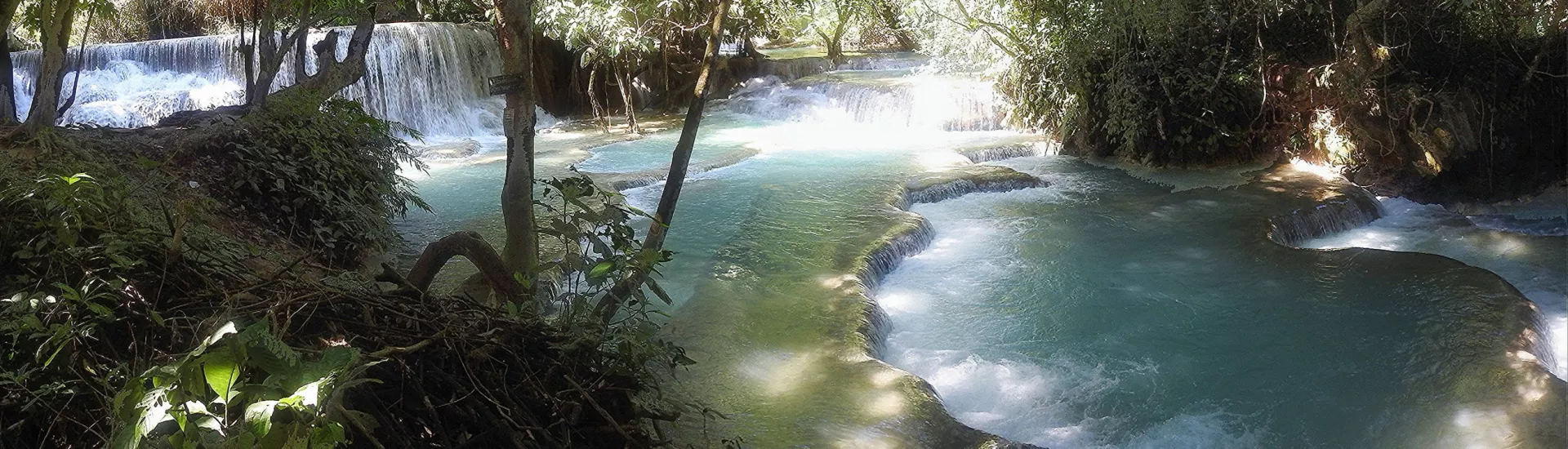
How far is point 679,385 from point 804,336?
1.03 m

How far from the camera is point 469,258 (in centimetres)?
365

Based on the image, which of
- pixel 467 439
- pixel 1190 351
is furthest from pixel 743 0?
pixel 467 439

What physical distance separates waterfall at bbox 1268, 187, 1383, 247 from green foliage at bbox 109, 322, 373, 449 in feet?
21.8

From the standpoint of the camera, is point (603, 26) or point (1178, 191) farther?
point (603, 26)

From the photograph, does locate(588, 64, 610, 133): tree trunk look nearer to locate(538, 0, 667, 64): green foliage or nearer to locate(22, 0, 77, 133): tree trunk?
locate(538, 0, 667, 64): green foliage

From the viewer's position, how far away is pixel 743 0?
29.4ft

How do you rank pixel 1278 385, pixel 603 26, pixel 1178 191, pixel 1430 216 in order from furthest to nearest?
pixel 603 26
pixel 1178 191
pixel 1430 216
pixel 1278 385

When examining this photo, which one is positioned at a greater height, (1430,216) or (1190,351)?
(1430,216)

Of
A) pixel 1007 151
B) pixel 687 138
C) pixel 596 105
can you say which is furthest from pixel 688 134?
pixel 596 105

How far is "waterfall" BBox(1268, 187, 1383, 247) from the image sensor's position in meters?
7.29

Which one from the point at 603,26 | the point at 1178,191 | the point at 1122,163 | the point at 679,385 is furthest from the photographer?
the point at 603,26

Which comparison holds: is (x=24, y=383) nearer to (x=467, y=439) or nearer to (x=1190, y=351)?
(x=467, y=439)

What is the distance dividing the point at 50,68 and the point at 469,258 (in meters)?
2.13

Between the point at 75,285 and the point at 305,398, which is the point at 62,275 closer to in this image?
the point at 75,285
